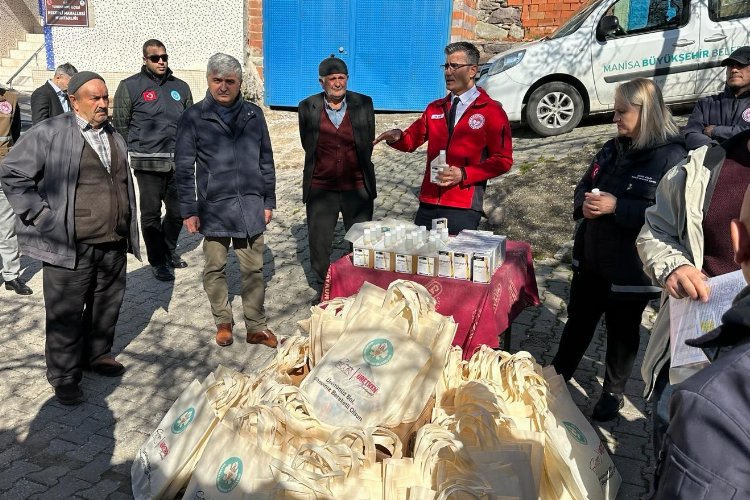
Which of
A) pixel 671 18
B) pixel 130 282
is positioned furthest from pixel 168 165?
pixel 671 18

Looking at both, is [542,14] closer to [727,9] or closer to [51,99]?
[727,9]

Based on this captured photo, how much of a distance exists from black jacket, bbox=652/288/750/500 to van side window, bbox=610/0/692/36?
9198mm

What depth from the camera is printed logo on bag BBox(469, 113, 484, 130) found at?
4.56 m

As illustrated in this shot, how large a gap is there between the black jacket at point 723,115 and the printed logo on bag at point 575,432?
147 inches

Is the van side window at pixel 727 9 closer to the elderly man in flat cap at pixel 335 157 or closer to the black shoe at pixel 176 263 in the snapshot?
the elderly man in flat cap at pixel 335 157

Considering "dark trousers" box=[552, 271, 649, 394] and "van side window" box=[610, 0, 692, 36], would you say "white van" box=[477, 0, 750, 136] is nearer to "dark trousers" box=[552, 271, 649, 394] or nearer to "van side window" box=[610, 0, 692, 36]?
"van side window" box=[610, 0, 692, 36]

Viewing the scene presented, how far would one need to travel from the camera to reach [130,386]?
14.5 feet

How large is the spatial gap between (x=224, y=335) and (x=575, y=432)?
9.45 ft

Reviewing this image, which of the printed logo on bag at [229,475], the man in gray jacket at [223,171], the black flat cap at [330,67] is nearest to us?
the printed logo on bag at [229,475]

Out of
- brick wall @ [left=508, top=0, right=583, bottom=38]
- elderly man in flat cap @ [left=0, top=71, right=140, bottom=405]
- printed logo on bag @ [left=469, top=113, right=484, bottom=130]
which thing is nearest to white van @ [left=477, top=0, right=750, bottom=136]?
brick wall @ [left=508, top=0, right=583, bottom=38]

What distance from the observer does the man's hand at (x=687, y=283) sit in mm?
2400

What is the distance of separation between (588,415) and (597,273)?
2.95 feet

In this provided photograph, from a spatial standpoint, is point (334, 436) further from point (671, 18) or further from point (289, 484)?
point (671, 18)

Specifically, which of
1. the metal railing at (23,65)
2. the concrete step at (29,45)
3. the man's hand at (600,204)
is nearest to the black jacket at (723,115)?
the man's hand at (600,204)
